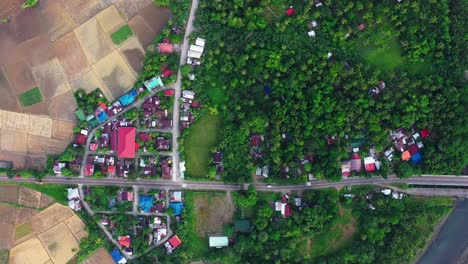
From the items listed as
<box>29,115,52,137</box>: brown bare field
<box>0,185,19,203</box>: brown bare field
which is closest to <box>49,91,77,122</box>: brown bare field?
<box>29,115,52,137</box>: brown bare field

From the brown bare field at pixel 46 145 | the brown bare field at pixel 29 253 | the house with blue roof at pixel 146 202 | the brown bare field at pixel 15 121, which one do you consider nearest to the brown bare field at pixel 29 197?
the brown bare field at pixel 29 253

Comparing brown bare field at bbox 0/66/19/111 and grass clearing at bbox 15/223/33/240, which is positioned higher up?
brown bare field at bbox 0/66/19/111

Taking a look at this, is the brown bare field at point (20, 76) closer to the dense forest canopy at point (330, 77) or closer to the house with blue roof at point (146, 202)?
the house with blue roof at point (146, 202)

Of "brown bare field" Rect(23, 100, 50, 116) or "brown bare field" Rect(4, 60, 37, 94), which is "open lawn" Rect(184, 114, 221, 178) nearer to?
"brown bare field" Rect(23, 100, 50, 116)

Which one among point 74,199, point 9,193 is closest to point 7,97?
point 9,193

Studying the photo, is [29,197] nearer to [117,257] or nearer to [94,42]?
[117,257]

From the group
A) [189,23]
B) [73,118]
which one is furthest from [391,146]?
[73,118]

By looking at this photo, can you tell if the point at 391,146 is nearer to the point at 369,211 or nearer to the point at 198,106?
the point at 369,211
